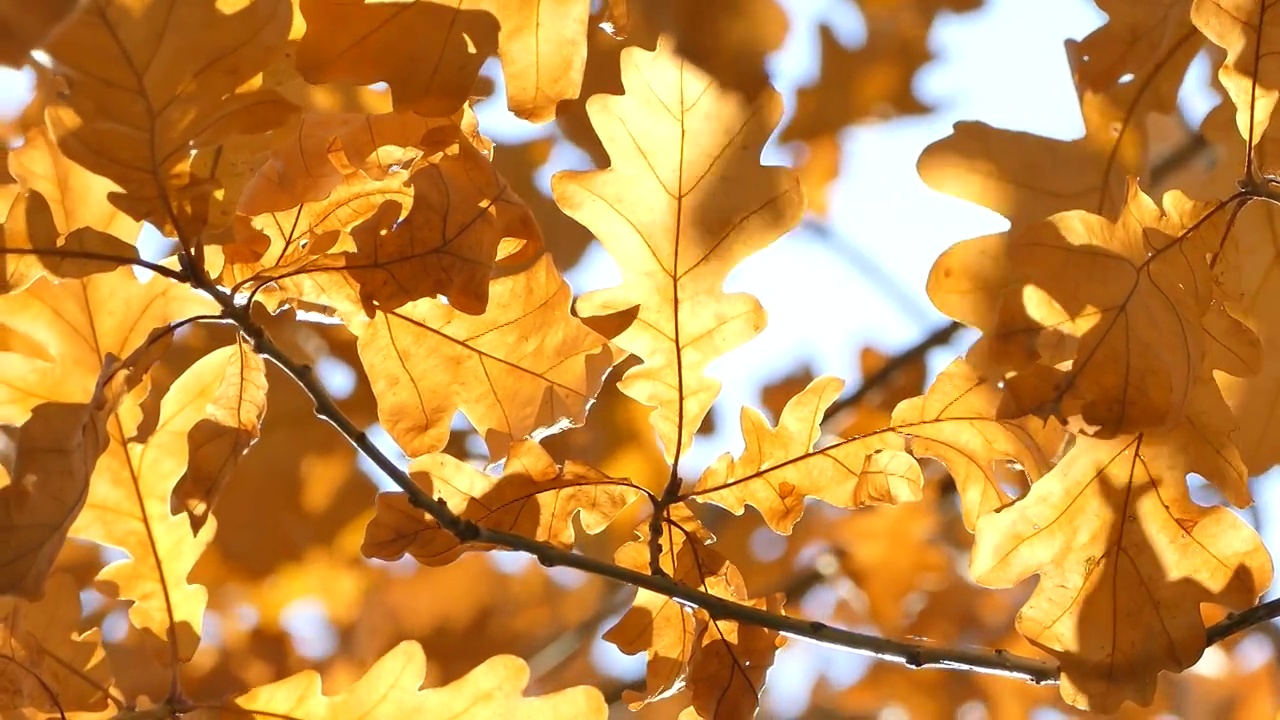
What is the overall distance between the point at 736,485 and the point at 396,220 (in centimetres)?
34

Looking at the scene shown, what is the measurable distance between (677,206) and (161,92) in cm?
35

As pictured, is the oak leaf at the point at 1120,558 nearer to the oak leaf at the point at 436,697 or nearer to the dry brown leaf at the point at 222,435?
the oak leaf at the point at 436,697

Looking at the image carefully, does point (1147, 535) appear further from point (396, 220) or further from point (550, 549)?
point (396, 220)

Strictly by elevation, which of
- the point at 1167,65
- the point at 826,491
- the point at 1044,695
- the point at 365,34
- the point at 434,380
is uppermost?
the point at 365,34

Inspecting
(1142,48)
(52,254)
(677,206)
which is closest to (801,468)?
(677,206)

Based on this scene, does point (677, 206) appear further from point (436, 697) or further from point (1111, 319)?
point (436, 697)

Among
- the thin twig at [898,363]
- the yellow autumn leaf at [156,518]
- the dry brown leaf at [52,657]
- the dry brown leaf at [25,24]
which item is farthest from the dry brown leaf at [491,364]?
the thin twig at [898,363]

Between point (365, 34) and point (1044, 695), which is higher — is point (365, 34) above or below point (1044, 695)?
above

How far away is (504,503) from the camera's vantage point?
0.83 metres

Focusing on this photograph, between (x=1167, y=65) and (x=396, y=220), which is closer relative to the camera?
(x=396, y=220)

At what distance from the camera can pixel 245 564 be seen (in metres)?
1.61

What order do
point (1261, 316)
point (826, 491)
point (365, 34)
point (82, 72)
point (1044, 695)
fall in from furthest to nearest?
1. point (1044, 695)
2. point (1261, 316)
3. point (826, 491)
4. point (365, 34)
5. point (82, 72)

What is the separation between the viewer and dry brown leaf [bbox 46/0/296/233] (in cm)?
65

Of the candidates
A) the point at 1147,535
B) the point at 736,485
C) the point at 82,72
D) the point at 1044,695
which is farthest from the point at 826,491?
the point at 1044,695
